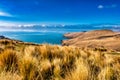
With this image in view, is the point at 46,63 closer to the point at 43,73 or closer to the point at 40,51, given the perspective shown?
the point at 43,73

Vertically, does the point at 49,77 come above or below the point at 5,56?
below

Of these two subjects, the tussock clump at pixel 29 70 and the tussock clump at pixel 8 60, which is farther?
the tussock clump at pixel 8 60

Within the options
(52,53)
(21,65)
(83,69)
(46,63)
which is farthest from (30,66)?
(52,53)

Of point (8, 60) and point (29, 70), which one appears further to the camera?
point (8, 60)

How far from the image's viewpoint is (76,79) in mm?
5301

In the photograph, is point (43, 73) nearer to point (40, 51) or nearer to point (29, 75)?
point (29, 75)

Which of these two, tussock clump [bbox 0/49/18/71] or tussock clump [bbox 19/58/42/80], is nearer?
tussock clump [bbox 19/58/42/80]

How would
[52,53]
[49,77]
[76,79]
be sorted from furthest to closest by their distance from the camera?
[52,53], [49,77], [76,79]

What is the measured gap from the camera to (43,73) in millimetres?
7301

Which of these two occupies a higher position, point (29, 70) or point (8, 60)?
point (8, 60)

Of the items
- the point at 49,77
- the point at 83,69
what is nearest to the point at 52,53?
the point at 49,77

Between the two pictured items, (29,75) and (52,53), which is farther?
(52,53)

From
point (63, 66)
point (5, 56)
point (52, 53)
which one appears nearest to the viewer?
point (5, 56)

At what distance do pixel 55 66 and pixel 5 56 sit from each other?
1571 mm
